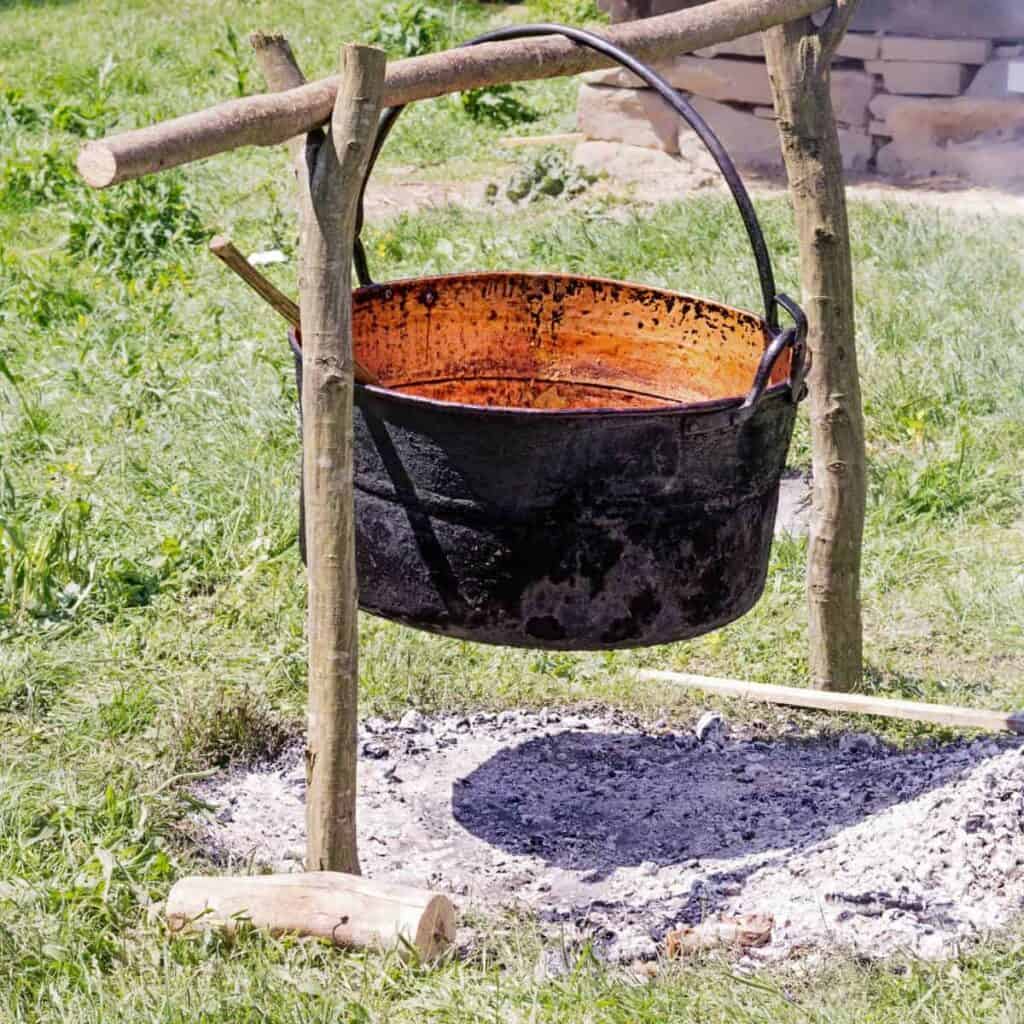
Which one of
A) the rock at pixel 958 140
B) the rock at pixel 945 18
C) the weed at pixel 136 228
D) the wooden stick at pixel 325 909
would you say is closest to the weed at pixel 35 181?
the weed at pixel 136 228

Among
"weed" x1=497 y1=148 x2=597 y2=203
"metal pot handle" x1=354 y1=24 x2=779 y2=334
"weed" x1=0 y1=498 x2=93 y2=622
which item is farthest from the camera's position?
"weed" x1=497 y1=148 x2=597 y2=203

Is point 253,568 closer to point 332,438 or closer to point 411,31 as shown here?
point 332,438

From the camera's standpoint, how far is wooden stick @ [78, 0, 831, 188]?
2463 millimetres

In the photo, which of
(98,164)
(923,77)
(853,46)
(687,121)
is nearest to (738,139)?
(853,46)

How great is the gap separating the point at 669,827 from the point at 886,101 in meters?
6.17

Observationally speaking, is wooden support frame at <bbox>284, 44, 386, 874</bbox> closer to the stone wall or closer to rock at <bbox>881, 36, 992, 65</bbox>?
the stone wall

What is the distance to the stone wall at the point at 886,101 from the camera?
860 cm

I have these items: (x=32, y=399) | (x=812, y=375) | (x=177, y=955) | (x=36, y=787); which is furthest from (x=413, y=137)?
(x=177, y=955)

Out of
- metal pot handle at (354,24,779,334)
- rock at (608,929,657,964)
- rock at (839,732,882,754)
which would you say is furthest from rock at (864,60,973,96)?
rock at (608,929,657,964)

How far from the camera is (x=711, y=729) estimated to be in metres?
4.05

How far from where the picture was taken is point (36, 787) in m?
3.57

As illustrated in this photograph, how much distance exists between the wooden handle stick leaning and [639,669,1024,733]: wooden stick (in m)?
1.48

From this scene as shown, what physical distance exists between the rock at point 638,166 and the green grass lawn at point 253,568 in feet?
1.94

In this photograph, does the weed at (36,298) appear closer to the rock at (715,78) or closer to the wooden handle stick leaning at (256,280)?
the rock at (715,78)
